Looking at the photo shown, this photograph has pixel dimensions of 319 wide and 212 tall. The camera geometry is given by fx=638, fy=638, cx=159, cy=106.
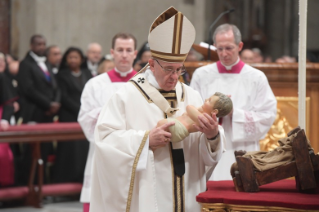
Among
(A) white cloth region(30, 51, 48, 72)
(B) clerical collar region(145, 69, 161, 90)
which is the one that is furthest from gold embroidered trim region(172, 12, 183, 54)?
(A) white cloth region(30, 51, 48, 72)

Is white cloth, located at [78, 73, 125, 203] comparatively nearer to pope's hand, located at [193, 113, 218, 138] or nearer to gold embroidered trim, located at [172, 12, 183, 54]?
gold embroidered trim, located at [172, 12, 183, 54]

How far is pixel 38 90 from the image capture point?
9234 millimetres

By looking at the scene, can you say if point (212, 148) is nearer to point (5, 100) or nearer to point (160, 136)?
point (160, 136)

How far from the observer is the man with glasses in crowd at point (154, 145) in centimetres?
384

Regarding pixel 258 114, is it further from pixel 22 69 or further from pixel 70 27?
pixel 70 27

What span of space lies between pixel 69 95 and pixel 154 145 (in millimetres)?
5576

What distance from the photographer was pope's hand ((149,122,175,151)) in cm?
370

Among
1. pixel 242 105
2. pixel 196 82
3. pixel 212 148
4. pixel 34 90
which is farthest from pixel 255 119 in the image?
pixel 34 90

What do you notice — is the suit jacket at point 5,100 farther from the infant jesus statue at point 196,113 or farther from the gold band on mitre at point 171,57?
the infant jesus statue at point 196,113

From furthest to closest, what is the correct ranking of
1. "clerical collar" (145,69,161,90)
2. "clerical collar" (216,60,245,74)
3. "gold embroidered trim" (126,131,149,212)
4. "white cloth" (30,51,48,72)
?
1. "white cloth" (30,51,48,72)
2. "clerical collar" (216,60,245,74)
3. "clerical collar" (145,69,161,90)
4. "gold embroidered trim" (126,131,149,212)

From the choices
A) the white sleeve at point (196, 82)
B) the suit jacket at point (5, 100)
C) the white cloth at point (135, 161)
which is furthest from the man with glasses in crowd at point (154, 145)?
the suit jacket at point (5, 100)

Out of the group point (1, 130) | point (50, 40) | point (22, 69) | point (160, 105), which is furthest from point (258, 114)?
point (50, 40)

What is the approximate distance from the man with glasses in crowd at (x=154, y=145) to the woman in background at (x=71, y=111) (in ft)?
16.3

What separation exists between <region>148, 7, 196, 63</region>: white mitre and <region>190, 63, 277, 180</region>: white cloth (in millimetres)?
1516
